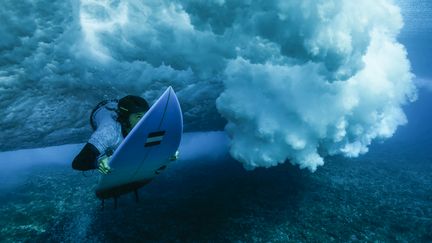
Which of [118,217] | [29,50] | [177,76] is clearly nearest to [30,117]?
[29,50]

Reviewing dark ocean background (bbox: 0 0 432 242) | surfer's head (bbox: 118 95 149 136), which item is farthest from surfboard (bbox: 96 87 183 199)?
dark ocean background (bbox: 0 0 432 242)

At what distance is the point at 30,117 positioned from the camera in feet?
21.9

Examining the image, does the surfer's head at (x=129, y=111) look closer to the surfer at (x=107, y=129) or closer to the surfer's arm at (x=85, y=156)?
the surfer at (x=107, y=129)

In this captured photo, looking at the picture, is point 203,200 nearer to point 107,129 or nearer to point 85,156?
point 107,129

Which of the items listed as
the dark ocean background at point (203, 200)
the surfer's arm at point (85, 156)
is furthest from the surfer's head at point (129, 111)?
the dark ocean background at point (203, 200)

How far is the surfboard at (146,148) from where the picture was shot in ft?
11.2

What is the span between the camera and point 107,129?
3.47 m

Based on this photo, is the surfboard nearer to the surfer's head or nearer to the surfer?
the surfer

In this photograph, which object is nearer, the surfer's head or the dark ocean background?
the surfer's head

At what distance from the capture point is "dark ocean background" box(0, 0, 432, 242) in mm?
5770

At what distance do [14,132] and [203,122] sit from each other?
→ 18.6ft

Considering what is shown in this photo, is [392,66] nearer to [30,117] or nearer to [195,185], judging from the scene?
[195,185]

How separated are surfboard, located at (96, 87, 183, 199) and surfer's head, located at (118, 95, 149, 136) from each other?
1.00ft

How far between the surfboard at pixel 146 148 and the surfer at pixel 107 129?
0.14 m
